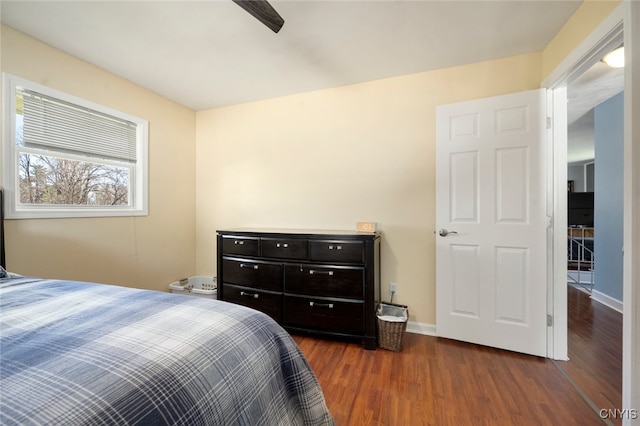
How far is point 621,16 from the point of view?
4.10ft

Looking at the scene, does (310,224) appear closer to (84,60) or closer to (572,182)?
(84,60)

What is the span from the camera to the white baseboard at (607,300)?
2874mm

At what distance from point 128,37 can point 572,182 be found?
991cm

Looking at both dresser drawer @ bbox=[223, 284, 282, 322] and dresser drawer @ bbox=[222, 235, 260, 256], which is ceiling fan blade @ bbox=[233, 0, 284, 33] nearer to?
dresser drawer @ bbox=[222, 235, 260, 256]

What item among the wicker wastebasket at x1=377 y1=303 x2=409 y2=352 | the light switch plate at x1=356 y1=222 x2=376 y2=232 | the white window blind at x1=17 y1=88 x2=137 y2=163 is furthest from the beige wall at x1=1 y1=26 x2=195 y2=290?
the wicker wastebasket at x1=377 y1=303 x2=409 y2=352

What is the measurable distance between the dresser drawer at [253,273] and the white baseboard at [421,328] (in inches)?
51.1

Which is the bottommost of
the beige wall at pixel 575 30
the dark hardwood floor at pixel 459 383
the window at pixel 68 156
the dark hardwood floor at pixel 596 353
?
the dark hardwood floor at pixel 459 383

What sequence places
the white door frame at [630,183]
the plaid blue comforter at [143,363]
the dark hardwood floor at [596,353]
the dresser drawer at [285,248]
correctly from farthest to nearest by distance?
the dresser drawer at [285,248] < the dark hardwood floor at [596,353] < the white door frame at [630,183] < the plaid blue comforter at [143,363]

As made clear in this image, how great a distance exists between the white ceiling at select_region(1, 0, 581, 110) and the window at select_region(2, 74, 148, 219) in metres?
0.45

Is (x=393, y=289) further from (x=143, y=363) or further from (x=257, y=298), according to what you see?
(x=143, y=363)

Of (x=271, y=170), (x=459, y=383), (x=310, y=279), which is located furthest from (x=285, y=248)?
(x=459, y=383)

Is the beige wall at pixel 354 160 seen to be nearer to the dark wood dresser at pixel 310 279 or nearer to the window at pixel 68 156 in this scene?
the dark wood dresser at pixel 310 279

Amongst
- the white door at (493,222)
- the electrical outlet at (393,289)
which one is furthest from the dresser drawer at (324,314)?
the white door at (493,222)

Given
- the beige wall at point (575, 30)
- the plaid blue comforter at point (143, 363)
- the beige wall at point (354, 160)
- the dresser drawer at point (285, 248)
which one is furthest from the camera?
the beige wall at point (354, 160)
